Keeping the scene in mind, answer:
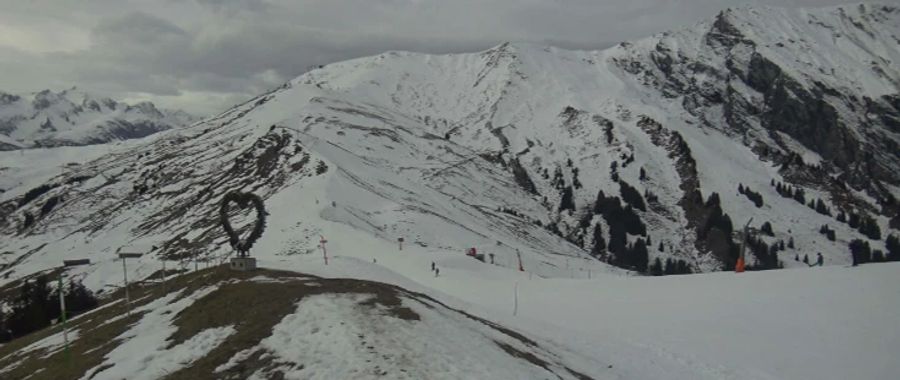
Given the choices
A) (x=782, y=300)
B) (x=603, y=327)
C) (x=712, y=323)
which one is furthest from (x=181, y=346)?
(x=782, y=300)

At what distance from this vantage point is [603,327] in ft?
119

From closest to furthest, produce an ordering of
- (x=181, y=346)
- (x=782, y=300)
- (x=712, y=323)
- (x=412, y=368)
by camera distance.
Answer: (x=412, y=368) < (x=181, y=346) < (x=712, y=323) < (x=782, y=300)

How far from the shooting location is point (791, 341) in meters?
32.5

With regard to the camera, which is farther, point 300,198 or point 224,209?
point 300,198

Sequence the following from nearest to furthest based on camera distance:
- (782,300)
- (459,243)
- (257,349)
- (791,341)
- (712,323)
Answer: (257,349) → (791,341) → (712,323) → (782,300) → (459,243)

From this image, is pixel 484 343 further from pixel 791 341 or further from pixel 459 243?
pixel 459 243

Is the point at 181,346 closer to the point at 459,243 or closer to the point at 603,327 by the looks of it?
the point at 603,327

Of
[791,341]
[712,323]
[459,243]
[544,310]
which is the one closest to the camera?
[791,341]

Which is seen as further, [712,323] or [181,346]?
[712,323]

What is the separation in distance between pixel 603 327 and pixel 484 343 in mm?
16333

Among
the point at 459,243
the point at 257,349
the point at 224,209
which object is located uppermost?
the point at 224,209

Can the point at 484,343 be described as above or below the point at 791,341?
above

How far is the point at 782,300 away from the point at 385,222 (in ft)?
252

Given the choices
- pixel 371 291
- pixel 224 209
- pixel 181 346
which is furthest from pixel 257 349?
pixel 224 209
